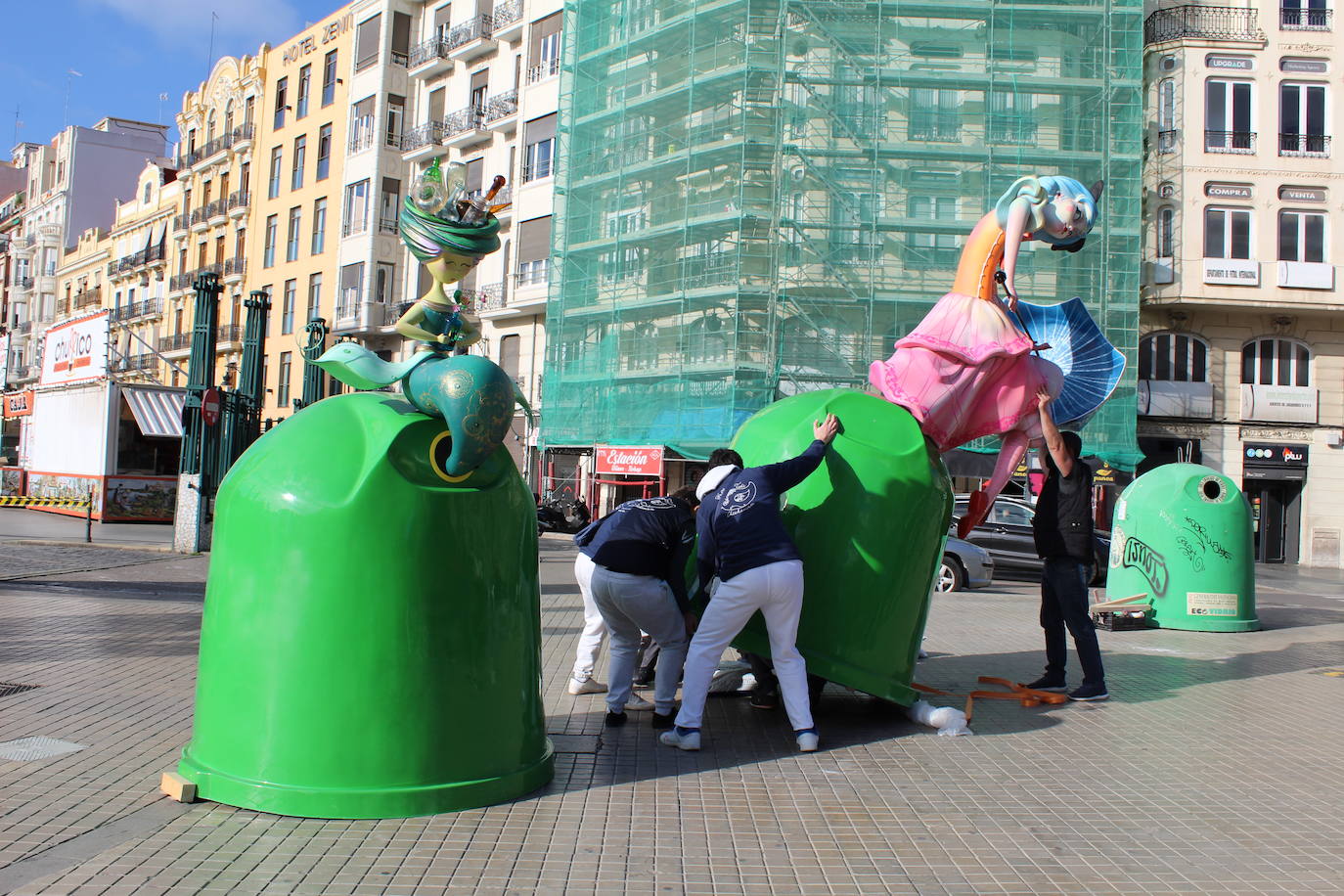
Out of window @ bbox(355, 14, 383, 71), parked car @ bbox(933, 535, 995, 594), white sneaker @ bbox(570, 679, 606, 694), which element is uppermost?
window @ bbox(355, 14, 383, 71)

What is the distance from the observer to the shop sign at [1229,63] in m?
28.2

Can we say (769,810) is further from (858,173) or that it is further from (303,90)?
(303,90)

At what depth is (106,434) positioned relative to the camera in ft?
86.6

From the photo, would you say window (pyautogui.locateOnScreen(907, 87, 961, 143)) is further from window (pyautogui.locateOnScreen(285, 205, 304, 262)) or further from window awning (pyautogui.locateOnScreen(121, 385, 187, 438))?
window (pyautogui.locateOnScreen(285, 205, 304, 262))

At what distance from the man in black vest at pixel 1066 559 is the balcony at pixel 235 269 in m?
45.8

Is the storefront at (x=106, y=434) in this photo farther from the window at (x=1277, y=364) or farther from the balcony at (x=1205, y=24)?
the window at (x=1277, y=364)

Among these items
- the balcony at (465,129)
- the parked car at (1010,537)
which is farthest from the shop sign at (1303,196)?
the balcony at (465,129)

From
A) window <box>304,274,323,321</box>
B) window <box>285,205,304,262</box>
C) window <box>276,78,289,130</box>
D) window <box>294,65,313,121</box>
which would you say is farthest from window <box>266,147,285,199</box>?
window <box>304,274,323,321</box>

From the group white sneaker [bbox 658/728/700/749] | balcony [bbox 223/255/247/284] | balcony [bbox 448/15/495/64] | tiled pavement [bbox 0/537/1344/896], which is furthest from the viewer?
balcony [bbox 223/255/247/284]

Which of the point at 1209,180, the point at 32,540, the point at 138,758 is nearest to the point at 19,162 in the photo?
the point at 32,540

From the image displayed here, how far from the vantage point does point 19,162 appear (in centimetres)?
7719

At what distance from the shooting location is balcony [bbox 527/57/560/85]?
34.3m

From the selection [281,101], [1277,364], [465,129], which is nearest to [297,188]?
[281,101]

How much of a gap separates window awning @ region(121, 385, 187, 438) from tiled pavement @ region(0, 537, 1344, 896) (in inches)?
792
